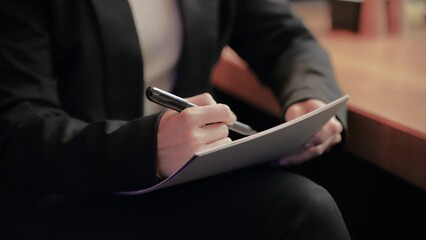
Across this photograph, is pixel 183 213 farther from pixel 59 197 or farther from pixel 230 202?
pixel 59 197

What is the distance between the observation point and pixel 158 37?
0.72 meters

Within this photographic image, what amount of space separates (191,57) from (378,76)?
1.03ft

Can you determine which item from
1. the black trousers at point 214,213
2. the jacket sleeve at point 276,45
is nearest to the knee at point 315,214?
the black trousers at point 214,213

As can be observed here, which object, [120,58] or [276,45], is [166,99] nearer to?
[120,58]

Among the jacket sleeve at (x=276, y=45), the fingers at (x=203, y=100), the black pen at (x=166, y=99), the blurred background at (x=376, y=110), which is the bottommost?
the blurred background at (x=376, y=110)

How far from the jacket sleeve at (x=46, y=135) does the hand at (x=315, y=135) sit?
23 cm

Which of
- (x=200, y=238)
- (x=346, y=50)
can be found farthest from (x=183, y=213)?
(x=346, y=50)

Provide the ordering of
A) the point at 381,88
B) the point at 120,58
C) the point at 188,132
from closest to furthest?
the point at 188,132 → the point at 120,58 → the point at 381,88

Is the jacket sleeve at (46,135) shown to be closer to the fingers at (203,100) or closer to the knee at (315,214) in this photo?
the fingers at (203,100)

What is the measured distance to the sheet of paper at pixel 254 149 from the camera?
495 mm

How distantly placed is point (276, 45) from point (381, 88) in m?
0.18

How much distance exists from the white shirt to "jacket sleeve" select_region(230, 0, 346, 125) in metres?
0.16

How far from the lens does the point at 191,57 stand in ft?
2.46

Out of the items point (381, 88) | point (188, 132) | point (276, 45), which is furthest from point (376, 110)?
point (188, 132)
